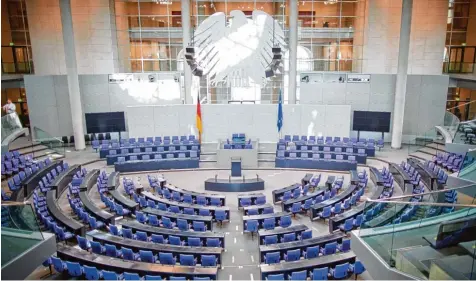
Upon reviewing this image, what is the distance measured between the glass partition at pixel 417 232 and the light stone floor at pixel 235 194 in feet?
11.0

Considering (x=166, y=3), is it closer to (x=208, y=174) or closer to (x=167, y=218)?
(x=208, y=174)

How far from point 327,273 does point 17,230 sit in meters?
7.41

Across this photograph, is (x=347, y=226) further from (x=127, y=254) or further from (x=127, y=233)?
(x=127, y=233)

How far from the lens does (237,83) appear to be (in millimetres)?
22328

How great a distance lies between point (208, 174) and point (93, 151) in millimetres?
8649

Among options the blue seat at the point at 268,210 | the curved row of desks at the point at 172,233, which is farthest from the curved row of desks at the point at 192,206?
the curved row of desks at the point at 172,233

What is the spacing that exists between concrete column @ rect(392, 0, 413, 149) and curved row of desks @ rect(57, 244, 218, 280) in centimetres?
1850

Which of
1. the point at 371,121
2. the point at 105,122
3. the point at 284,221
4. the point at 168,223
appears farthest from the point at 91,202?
the point at 371,121

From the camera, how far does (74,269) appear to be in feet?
33.1

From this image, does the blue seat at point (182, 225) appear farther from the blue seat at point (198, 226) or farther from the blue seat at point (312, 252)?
the blue seat at point (312, 252)

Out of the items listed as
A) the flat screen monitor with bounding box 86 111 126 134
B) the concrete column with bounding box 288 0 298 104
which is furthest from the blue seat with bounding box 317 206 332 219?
the flat screen monitor with bounding box 86 111 126 134

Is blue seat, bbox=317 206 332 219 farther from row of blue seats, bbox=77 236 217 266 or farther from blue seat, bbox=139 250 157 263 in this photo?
blue seat, bbox=139 250 157 263

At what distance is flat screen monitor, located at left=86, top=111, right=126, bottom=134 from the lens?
1027 inches

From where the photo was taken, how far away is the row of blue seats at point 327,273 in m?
9.64
